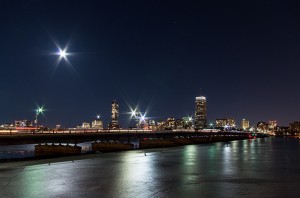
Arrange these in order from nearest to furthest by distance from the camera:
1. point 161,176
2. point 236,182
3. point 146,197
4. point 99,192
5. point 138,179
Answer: point 146,197
point 99,192
point 236,182
point 138,179
point 161,176

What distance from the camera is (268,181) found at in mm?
22547

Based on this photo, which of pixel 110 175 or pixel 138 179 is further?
pixel 110 175

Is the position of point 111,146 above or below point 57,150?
below

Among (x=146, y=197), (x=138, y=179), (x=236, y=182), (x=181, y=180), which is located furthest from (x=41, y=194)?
(x=236, y=182)

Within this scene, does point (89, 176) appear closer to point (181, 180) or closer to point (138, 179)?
point (138, 179)

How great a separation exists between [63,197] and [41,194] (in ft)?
5.02

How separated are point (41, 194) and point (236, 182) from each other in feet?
38.1

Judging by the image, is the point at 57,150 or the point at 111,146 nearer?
the point at 57,150

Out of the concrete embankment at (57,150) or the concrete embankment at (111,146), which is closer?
the concrete embankment at (57,150)

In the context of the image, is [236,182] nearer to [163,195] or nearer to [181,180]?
[181,180]

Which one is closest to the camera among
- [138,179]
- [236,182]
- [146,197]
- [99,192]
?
[146,197]

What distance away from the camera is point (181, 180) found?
2278 centimetres

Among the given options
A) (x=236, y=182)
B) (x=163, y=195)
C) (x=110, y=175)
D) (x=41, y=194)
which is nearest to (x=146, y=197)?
(x=163, y=195)

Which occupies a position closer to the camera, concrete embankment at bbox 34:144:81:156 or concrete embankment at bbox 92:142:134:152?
concrete embankment at bbox 34:144:81:156
